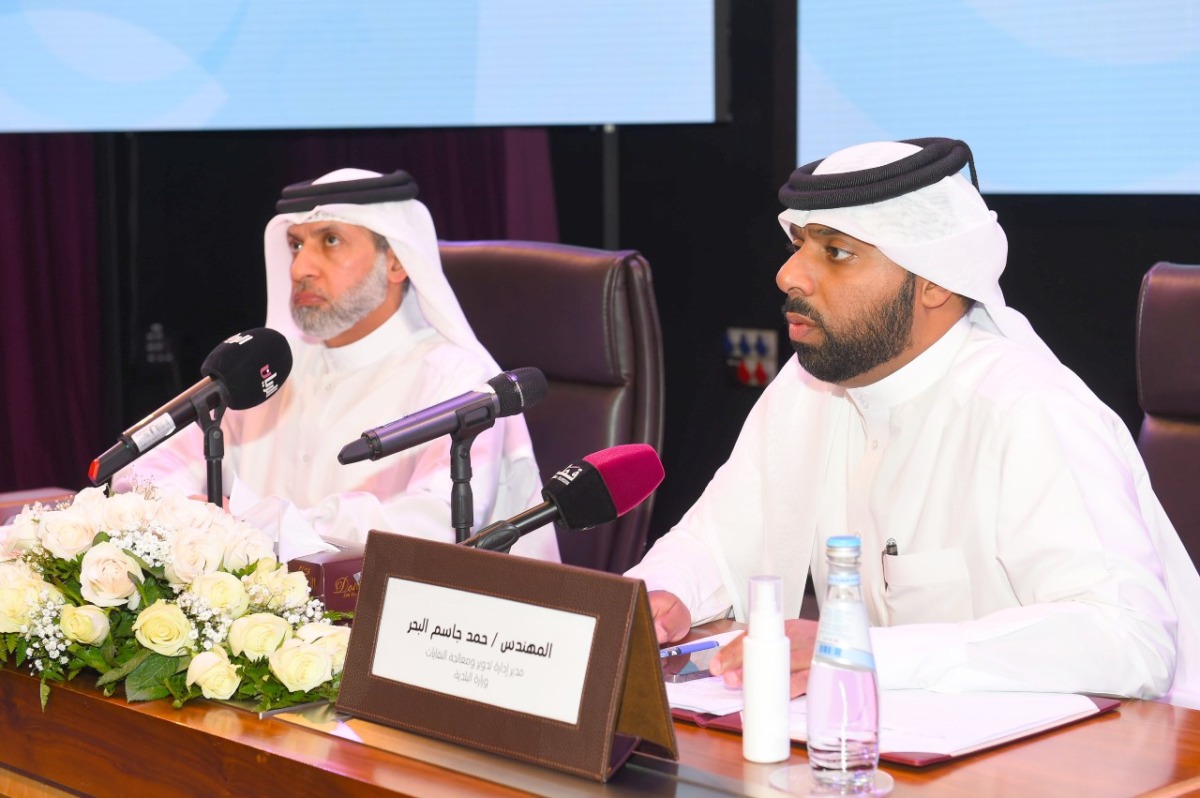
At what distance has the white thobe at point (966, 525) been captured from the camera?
1.87m

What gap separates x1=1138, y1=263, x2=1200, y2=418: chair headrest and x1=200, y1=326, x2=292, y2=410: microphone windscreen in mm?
1458

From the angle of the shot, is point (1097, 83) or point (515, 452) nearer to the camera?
point (515, 452)

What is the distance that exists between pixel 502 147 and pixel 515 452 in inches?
73.6

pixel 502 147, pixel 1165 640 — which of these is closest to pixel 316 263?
pixel 502 147

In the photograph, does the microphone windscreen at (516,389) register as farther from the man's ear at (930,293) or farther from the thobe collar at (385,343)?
the thobe collar at (385,343)

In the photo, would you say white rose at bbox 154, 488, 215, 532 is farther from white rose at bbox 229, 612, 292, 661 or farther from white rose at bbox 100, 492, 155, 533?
white rose at bbox 229, 612, 292, 661

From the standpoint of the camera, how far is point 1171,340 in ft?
8.75

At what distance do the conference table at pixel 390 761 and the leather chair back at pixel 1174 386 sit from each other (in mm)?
1008

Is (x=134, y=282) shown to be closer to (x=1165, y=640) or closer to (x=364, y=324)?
(x=364, y=324)

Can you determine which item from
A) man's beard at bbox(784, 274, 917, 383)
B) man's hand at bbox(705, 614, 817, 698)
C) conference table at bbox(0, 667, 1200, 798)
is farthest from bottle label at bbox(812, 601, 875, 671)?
man's beard at bbox(784, 274, 917, 383)

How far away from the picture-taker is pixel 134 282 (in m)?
5.49

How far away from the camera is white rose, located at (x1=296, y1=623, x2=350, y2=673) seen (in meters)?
1.75

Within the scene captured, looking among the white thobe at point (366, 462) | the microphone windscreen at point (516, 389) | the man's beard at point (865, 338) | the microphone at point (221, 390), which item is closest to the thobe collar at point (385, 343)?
the white thobe at point (366, 462)

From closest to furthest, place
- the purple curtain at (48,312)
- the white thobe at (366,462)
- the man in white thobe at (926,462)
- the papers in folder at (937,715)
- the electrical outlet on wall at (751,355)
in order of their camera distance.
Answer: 1. the papers in folder at (937,715)
2. the man in white thobe at (926,462)
3. the white thobe at (366,462)
4. the electrical outlet on wall at (751,355)
5. the purple curtain at (48,312)
